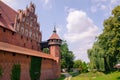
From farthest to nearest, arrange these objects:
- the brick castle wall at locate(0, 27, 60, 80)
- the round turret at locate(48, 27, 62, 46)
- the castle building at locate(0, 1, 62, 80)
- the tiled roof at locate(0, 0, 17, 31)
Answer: the round turret at locate(48, 27, 62, 46), the tiled roof at locate(0, 0, 17, 31), the castle building at locate(0, 1, 62, 80), the brick castle wall at locate(0, 27, 60, 80)

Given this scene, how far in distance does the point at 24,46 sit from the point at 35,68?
5.22 m

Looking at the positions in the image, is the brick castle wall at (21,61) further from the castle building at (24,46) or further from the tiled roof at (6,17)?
the tiled roof at (6,17)

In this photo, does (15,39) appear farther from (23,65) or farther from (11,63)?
(11,63)

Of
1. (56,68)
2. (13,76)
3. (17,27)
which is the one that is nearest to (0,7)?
(17,27)

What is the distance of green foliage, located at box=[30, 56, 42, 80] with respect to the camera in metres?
26.1

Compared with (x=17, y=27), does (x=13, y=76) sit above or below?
below

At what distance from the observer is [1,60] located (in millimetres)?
19641

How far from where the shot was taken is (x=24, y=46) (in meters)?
30.7

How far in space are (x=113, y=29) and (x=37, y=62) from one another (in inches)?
470

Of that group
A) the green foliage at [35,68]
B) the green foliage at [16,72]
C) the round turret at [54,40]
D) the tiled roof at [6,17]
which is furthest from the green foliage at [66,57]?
the green foliage at [16,72]

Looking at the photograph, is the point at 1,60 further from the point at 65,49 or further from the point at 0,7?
the point at 65,49

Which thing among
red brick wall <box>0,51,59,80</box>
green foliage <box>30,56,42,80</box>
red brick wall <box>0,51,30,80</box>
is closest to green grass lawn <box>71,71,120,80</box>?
red brick wall <box>0,51,59,80</box>

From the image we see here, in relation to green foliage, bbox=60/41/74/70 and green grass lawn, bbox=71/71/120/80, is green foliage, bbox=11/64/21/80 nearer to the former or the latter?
green grass lawn, bbox=71/71/120/80

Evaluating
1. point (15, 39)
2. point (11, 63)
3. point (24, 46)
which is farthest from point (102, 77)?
point (11, 63)
